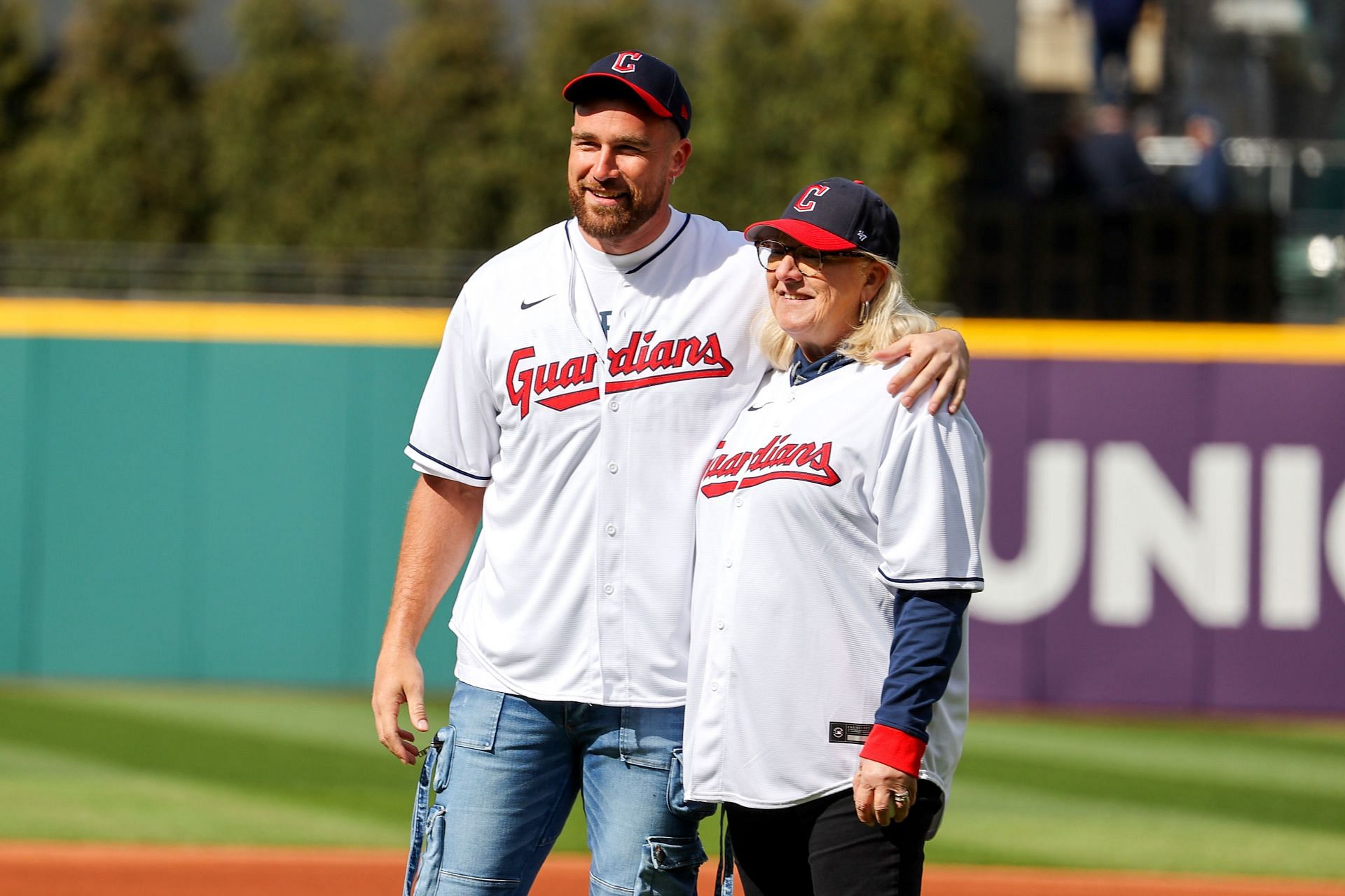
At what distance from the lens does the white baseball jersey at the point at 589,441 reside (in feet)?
10.2

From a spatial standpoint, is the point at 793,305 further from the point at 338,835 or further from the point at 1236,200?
the point at 1236,200

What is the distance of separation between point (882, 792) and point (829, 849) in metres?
0.16

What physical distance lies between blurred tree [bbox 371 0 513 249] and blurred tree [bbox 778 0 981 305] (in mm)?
5530

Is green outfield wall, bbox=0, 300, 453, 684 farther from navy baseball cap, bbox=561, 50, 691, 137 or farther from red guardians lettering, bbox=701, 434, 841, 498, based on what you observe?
red guardians lettering, bbox=701, 434, 841, 498

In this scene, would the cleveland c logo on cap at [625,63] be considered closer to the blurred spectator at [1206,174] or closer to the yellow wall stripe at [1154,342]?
the yellow wall stripe at [1154,342]

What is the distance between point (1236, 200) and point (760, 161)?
14.8 m

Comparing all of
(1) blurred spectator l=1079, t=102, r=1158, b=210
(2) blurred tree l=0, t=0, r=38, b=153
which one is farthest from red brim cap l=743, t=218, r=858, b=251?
(2) blurred tree l=0, t=0, r=38, b=153

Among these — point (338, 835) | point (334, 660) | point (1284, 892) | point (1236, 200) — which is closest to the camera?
point (1284, 892)

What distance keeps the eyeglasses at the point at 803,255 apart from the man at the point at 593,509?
236mm

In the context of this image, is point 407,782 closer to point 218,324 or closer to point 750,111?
point 218,324

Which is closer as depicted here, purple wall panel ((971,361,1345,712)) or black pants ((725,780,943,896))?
black pants ((725,780,943,896))

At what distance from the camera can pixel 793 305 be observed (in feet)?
9.64

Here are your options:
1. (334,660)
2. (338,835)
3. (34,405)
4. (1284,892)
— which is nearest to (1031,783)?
(1284,892)

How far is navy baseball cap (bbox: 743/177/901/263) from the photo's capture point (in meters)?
2.87
